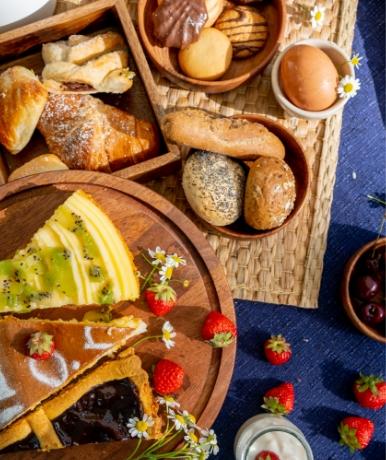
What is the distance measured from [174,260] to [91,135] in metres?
0.34

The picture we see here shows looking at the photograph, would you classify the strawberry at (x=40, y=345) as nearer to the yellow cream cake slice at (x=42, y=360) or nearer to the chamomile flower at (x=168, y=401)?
the yellow cream cake slice at (x=42, y=360)

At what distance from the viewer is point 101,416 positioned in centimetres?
129

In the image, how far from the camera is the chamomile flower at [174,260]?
1.35m

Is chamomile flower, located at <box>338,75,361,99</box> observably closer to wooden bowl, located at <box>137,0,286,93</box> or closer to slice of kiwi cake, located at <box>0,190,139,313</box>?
wooden bowl, located at <box>137,0,286,93</box>

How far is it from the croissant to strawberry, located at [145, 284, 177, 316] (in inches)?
12.5

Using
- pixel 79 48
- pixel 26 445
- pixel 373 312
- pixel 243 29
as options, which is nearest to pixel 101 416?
pixel 26 445

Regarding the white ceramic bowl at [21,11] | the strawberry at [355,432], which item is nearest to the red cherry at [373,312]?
the strawberry at [355,432]

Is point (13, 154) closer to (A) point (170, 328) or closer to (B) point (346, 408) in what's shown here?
(A) point (170, 328)

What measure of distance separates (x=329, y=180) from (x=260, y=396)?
22.4 inches

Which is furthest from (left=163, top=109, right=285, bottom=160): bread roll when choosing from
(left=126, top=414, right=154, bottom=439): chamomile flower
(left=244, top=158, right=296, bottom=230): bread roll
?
(left=126, top=414, right=154, bottom=439): chamomile flower

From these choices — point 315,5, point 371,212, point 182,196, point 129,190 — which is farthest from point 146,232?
point 315,5

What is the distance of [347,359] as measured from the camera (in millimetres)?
1620

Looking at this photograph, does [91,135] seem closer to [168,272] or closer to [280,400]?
[168,272]

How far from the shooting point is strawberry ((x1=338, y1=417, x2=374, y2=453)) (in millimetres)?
1555
